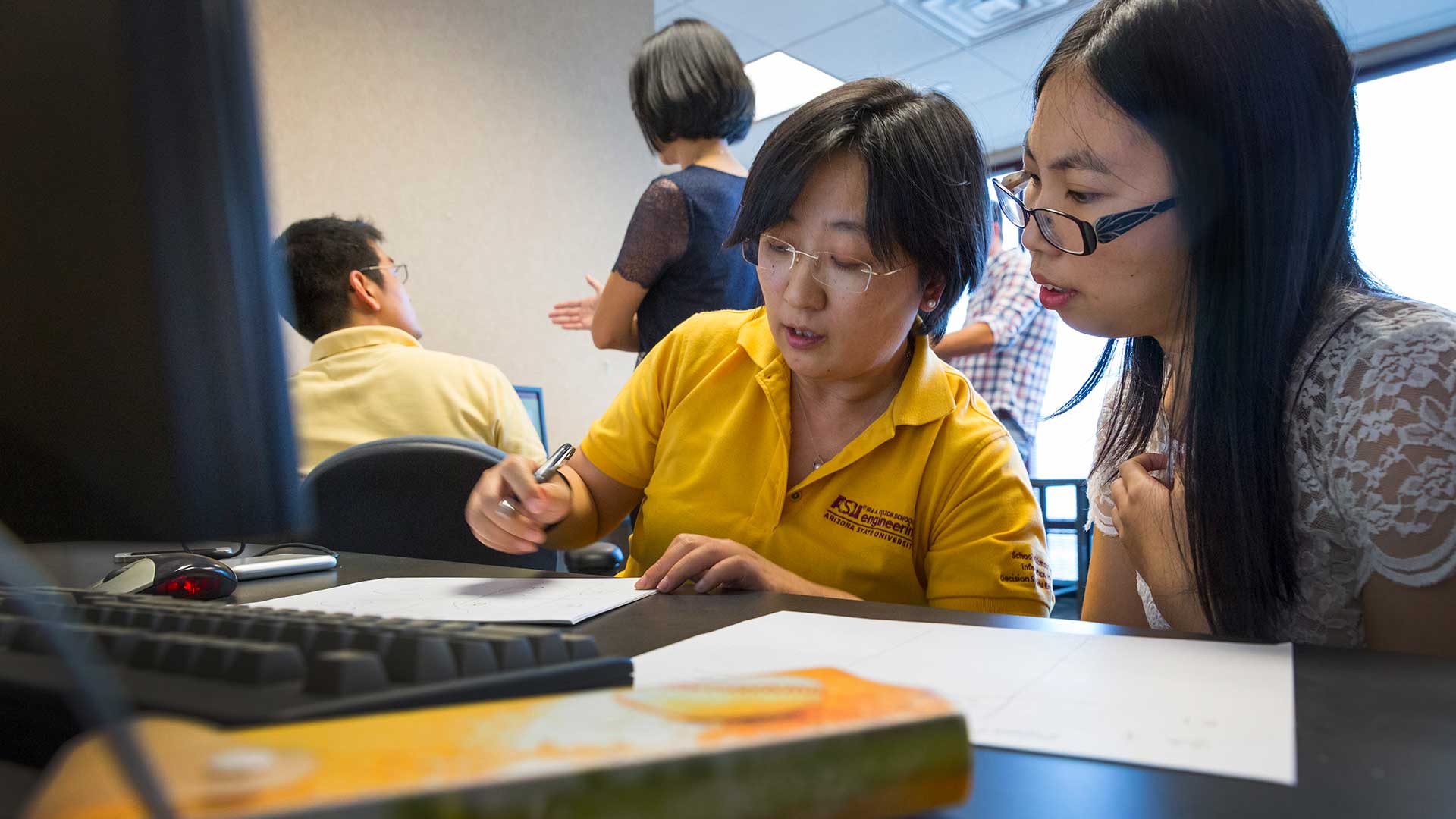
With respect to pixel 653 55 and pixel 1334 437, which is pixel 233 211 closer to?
pixel 1334 437

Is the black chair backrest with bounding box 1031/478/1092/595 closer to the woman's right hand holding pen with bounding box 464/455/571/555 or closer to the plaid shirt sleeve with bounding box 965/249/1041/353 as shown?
the plaid shirt sleeve with bounding box 965/249/1041/353

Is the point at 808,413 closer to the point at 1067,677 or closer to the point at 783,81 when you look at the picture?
the point at 1067,677

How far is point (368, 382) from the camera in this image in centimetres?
169

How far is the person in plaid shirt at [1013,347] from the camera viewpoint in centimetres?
307

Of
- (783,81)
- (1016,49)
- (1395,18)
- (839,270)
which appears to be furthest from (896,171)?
(1395,18)

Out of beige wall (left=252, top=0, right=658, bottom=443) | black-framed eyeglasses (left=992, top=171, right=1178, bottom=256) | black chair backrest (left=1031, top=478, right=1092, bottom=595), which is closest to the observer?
black-framed eyeglasses (left=992, top=171, right=1178, bottom=256)

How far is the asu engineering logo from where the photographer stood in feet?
3.26

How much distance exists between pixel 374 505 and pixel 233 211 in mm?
956

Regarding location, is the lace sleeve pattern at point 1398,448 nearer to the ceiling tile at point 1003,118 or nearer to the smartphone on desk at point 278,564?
the smartphone on desk at point 278,564

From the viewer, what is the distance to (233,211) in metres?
0.39

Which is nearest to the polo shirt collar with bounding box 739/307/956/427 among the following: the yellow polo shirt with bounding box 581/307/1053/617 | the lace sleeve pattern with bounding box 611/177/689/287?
the yellow polo shirt with bounding box 581/307/1053/617

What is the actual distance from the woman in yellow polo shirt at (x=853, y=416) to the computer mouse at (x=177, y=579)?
0.86 feet

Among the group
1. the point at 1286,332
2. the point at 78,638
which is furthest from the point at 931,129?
the point at 78,638

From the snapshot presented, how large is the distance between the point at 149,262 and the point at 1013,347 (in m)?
3.13
